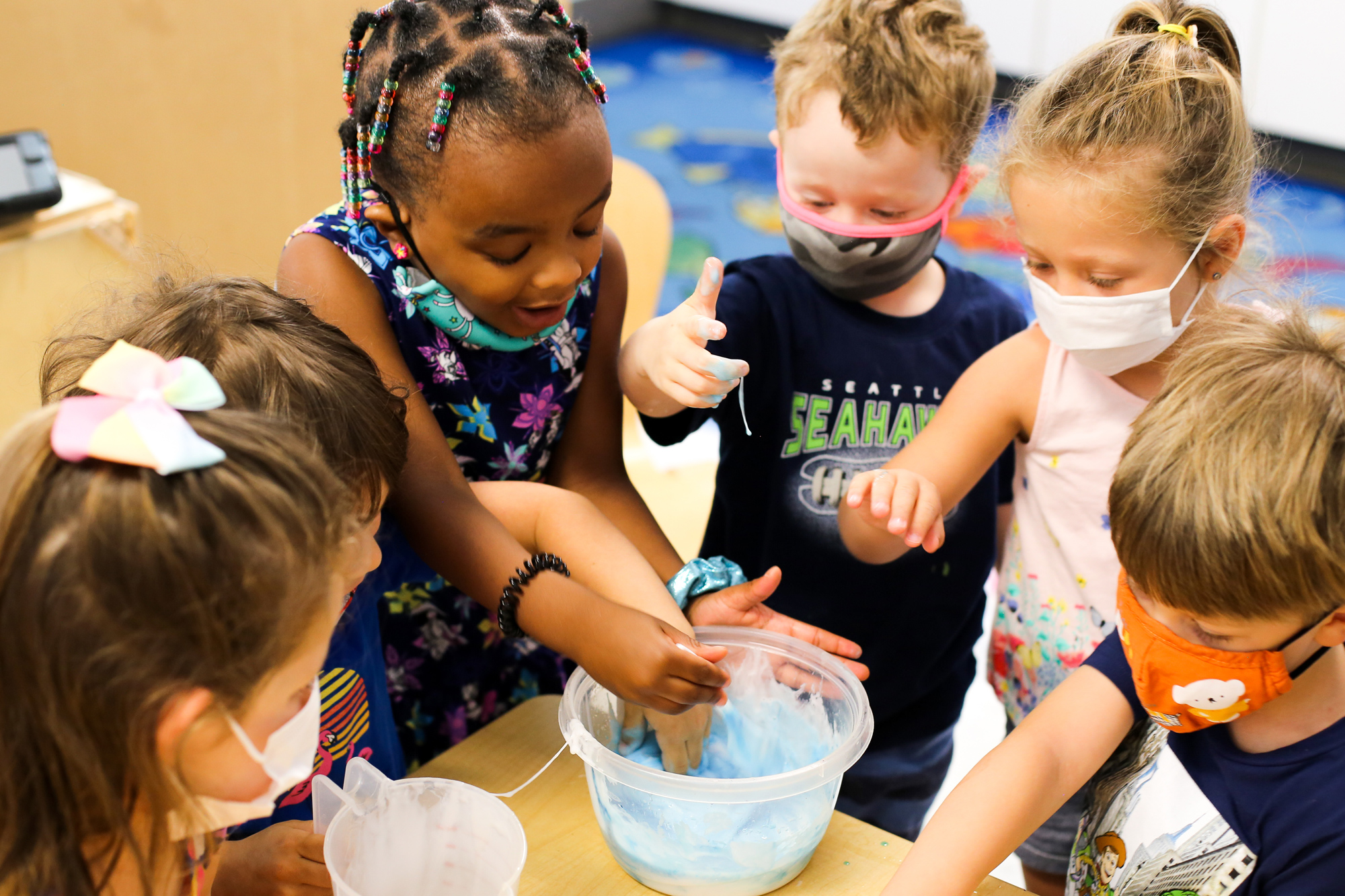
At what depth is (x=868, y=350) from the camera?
4.53 ft

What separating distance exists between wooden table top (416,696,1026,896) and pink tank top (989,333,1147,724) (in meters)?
0.40

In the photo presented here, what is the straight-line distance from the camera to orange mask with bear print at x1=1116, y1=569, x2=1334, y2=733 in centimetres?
87

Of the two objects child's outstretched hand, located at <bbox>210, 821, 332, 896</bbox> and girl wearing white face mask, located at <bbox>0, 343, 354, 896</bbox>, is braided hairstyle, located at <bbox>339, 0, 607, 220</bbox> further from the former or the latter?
child's outstretched hand, located at <bbox>210, 821, 332, 896</bbox>

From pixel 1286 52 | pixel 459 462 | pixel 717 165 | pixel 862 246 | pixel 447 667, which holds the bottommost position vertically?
pixel 717 165

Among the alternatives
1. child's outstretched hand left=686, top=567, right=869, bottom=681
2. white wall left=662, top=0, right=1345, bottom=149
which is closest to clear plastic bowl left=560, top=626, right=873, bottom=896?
child's outstretched hand left=686, top=567, right=869, bottom=681

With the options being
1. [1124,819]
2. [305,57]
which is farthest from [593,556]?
[305,57]

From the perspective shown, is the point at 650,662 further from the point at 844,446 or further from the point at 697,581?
the point at 844,446

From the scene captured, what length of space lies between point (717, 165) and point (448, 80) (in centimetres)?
488

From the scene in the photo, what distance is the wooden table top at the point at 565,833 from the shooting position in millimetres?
954

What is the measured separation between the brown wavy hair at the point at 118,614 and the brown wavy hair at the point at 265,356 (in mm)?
176

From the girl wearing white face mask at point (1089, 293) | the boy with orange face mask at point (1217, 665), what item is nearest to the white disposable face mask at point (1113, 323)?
the girl wearing white face mask at point (1089, 293)

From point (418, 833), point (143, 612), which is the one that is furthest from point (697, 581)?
point (143, 612)

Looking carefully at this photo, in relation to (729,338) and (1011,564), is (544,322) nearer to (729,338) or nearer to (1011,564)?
(729,338)

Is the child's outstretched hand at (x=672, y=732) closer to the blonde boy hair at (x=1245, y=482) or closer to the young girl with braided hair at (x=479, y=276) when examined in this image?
the young girl with braided hair at (x=479, y=276)
